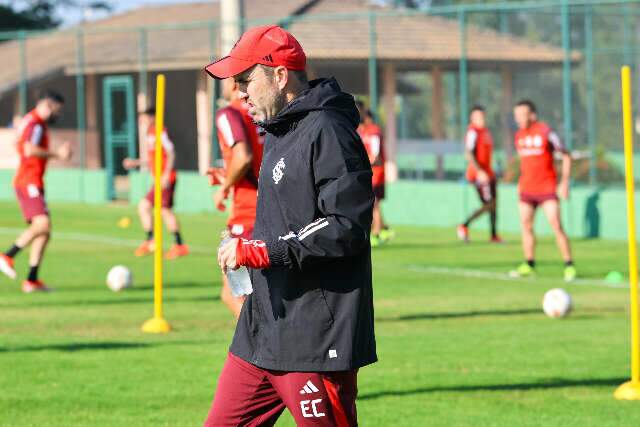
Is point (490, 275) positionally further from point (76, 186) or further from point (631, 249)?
point (76, 186)

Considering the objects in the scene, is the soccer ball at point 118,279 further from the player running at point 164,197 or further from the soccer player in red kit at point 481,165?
the soccer player in red kit at point 481,165

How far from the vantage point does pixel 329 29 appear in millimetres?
31984

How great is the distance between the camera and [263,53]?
5.39 meters

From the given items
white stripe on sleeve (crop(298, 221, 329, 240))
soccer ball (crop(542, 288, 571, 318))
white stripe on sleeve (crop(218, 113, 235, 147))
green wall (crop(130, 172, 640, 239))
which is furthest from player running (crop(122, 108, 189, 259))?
white stripe on sleeve (crop(298, 221, 329, 240))

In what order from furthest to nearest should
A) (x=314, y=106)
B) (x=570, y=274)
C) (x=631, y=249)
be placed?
(x=570, y=274) < (x=631, y=249) < (x=314, y=106)

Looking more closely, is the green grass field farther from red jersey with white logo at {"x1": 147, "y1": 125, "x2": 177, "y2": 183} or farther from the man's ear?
the man's ear

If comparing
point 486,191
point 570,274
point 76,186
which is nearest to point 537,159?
point 570,274

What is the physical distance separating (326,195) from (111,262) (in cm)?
A: 1475

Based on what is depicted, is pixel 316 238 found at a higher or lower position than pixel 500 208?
higher

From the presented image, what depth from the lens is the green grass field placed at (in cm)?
932

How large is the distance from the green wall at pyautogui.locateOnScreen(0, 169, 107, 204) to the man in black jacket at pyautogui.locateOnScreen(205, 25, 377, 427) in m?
29.6

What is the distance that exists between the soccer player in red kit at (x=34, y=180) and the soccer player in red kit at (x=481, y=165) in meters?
8.22

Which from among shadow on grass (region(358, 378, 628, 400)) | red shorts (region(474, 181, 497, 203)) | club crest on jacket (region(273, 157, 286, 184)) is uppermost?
club crest on jacket (region(273, 157, 286, 184))

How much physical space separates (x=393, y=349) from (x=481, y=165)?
37.2 ft
